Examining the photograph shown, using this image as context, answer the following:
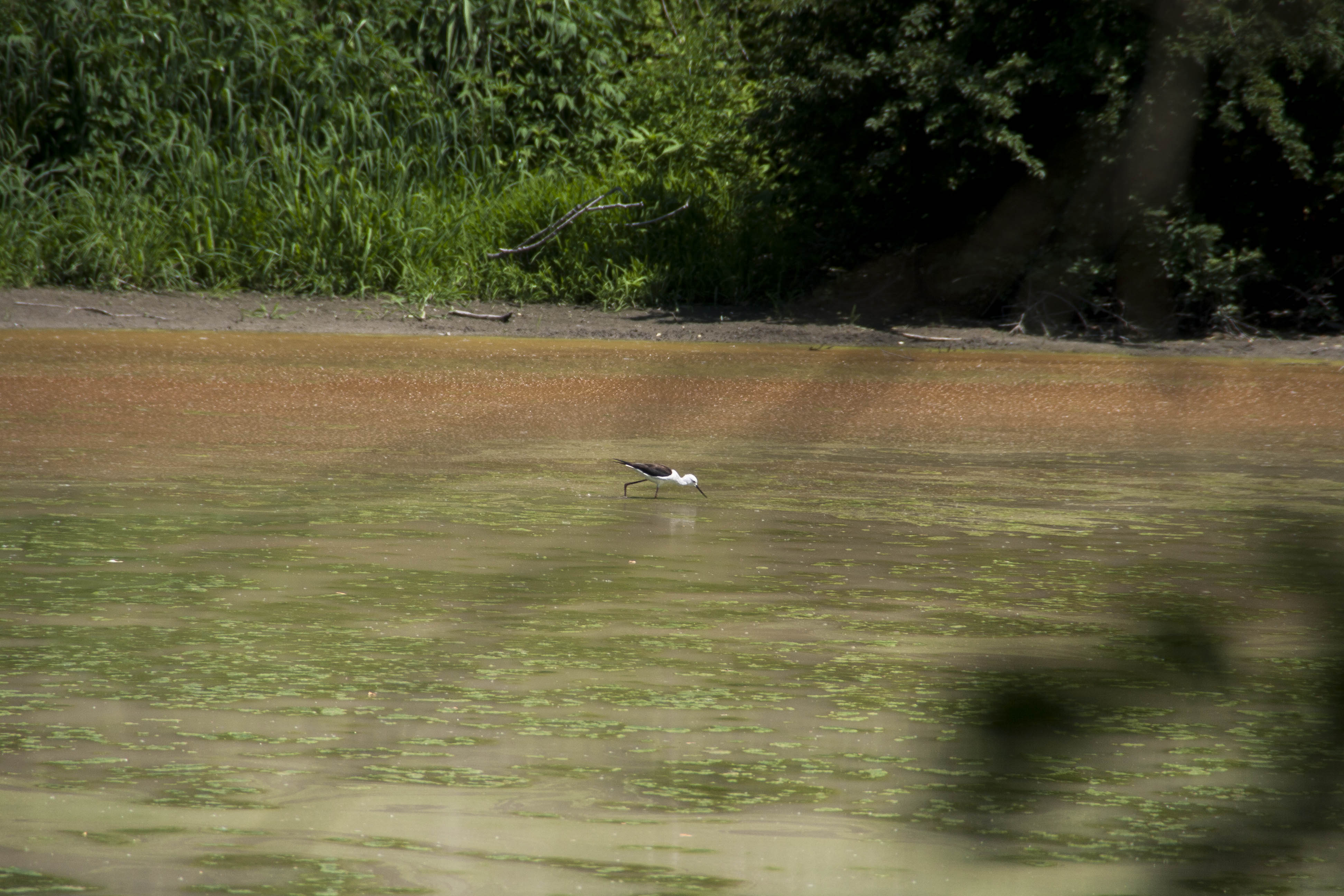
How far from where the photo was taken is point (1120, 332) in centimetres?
1260

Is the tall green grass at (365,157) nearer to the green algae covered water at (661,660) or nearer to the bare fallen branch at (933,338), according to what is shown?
the bare fallen branch at (933,338)

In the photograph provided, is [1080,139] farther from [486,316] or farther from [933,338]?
[486,316]

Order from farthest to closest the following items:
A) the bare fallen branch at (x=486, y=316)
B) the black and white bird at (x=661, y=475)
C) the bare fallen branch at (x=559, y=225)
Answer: the bare fallen branch at (x=559, y=225) < the bare fallen branch at (x=486, y=316) < the black and white bird at (x=661, y=475)

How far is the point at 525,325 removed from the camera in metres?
12.9

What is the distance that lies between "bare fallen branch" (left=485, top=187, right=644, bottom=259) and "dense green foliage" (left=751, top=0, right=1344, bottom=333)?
1551 millimetres

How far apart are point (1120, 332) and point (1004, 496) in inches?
271

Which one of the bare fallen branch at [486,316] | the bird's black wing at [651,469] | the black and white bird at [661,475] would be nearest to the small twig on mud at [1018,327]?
the bare fallen branch at [486,316]

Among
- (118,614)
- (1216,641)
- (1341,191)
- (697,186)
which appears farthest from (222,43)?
(1216,641)

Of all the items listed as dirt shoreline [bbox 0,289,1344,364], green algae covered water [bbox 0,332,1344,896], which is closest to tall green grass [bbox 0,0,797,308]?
dirt shoreline [bbox 0,289,1344,364]

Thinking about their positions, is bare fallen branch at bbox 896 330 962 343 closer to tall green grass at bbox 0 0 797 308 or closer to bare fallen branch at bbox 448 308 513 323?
tall green grass at bbox 0 0 797 308

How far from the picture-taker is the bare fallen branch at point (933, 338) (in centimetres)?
1230

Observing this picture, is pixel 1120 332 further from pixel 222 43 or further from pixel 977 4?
pixel 222 43

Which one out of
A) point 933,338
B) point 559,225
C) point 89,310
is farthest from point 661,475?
point 559,225

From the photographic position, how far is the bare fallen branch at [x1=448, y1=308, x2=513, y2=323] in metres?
12.9
